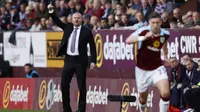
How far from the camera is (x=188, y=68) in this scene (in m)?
19.1

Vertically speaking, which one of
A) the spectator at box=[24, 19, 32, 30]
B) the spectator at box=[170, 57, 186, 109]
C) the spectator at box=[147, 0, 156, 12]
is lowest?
the spectator at box=[170, 57, 186, 109]

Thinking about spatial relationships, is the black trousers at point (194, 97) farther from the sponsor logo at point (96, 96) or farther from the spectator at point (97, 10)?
the spectator at point (97, 10)

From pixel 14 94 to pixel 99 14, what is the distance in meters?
3.70

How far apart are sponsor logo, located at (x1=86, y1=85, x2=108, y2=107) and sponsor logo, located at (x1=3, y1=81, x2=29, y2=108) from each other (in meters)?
3.19

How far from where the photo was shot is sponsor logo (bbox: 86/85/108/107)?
2122 centimetres

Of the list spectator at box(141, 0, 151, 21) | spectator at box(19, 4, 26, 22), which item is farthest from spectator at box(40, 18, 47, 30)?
spectator at box(141, 0, 151, 21)

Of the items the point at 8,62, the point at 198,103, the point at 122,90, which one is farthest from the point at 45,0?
the point at 198,103

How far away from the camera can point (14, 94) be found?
25109mm

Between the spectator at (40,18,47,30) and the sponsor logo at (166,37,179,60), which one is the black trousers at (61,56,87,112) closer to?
the sponsor logo at (166,37,179,60)

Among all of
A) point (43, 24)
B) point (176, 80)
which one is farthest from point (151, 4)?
point (43, 24)

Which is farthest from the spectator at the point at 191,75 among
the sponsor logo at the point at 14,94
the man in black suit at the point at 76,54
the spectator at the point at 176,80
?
the sponsor logo at the point at 14,94

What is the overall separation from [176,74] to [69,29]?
3.06 meters

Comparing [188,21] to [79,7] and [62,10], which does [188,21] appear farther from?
[62,10]

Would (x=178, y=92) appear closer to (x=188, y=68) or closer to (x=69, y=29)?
(x=188, y=68)
